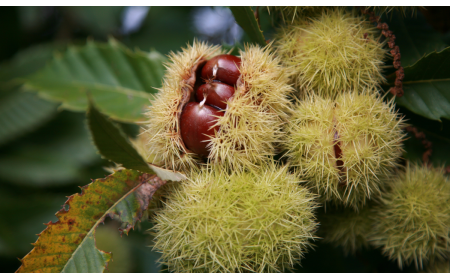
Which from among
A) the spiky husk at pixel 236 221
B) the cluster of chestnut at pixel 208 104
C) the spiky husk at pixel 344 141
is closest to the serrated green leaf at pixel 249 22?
the cluster of chestnut at pixel 208 104

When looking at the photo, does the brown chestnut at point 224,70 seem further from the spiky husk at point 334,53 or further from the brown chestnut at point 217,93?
the spiky husk at point 334,53

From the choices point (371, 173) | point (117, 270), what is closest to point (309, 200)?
point (371, 173)

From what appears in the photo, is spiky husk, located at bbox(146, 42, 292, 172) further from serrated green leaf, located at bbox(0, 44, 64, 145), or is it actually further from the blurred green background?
serrated green leaf, located at bbox(0, 44, 64, 145)

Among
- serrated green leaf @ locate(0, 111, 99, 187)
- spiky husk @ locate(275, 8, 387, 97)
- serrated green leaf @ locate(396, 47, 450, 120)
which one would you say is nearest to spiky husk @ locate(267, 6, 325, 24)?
spiky husk @ locate(275, 8, 387, 97)

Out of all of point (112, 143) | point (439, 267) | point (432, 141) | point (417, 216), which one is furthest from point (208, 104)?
point (439, 267)

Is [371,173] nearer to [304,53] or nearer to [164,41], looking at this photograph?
[304,53]

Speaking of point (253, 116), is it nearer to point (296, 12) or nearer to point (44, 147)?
point (296, 12)

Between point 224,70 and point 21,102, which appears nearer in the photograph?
point 224,70
